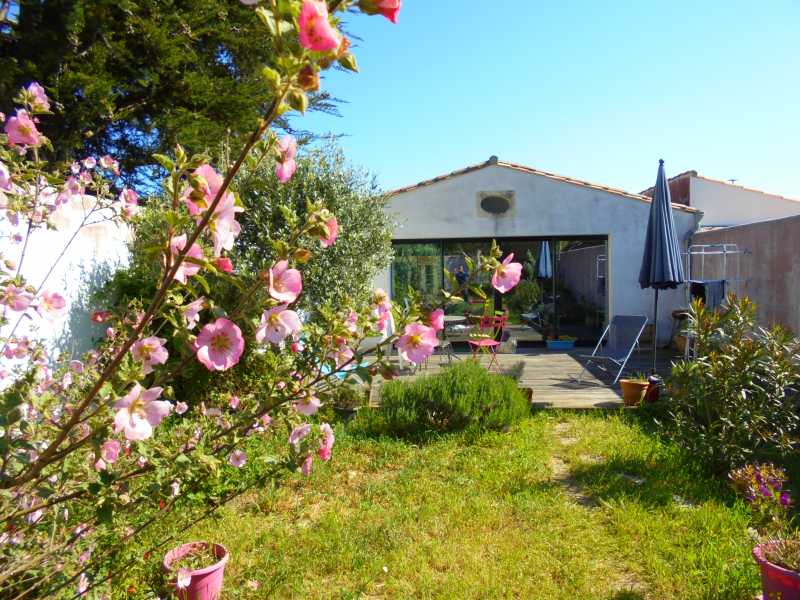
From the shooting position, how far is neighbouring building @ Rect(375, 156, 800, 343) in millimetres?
11773

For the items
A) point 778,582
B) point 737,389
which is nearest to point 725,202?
point 737,389

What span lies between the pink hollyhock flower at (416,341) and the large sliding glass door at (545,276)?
10.7 meters

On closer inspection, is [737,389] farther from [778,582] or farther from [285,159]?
[285,159]

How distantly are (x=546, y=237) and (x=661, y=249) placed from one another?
12.5ft

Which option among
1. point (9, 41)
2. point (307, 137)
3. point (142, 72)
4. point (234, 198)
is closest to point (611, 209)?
point (307, 137)

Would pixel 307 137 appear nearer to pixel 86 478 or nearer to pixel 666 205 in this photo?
pixel 666 205

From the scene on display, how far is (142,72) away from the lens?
9.02 m

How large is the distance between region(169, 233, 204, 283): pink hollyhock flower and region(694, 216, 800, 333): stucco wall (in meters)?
8.50

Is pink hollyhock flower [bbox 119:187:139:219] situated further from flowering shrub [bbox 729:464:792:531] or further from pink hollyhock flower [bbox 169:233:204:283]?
flowering shrub [bbox 729:464:792:531]

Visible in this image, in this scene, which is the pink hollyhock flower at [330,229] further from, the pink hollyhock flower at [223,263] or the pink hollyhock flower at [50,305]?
the pink hollyhock flower at [50,305]

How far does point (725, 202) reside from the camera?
1513 centimetres

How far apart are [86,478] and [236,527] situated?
2.37 metres

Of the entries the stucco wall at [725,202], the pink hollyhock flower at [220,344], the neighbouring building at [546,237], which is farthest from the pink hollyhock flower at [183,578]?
the stucco wall at [725,202]

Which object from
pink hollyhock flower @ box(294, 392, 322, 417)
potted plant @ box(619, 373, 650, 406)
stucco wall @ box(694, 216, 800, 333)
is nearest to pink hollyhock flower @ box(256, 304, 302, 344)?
pink hollyhock flower @ box(294, 392, 322, 417)
